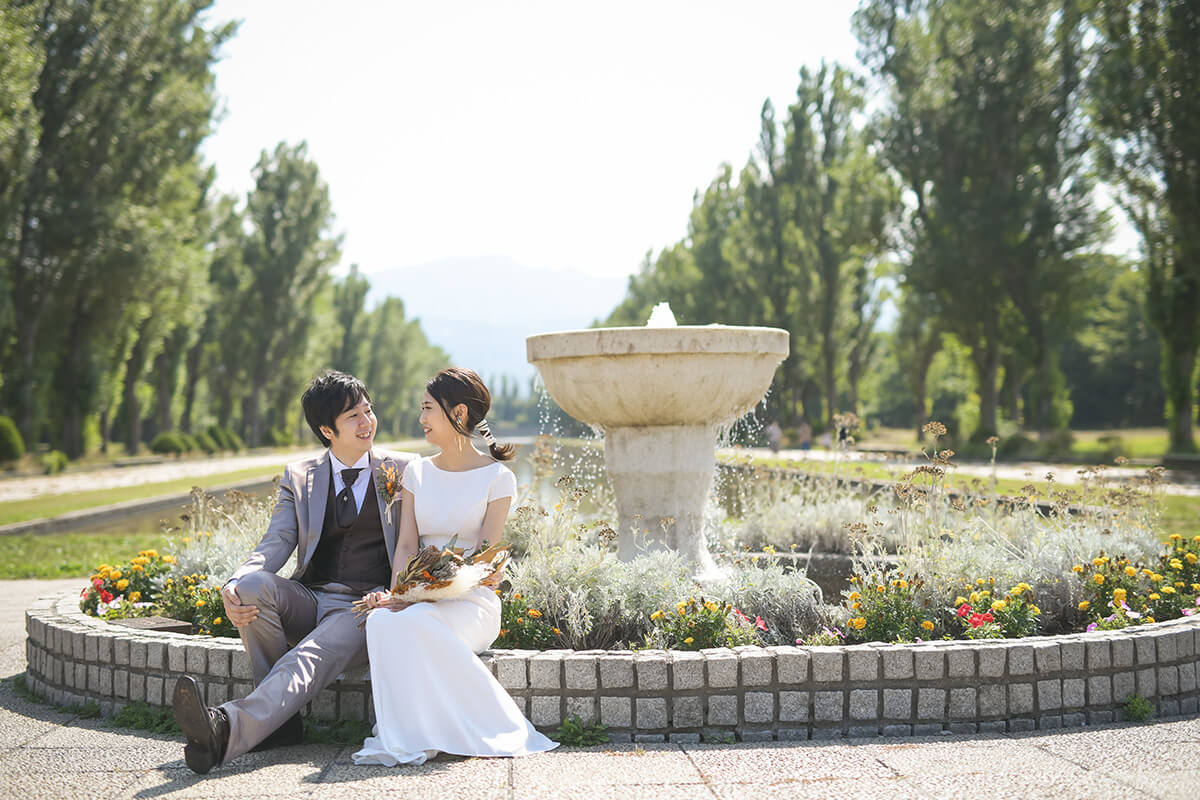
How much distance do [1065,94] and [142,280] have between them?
91.9 feet

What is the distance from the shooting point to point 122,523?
1359 cm

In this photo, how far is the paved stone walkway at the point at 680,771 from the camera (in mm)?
3078

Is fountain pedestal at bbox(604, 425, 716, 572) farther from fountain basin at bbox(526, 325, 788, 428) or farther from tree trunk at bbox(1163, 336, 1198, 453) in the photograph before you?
tree trunk at bbox(1163, 336, 1198, 453)

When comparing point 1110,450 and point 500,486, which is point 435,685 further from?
point 1110,450

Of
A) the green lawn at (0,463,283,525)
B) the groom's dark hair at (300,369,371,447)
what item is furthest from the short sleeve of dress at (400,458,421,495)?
the green lawn at (0,463,283,525)

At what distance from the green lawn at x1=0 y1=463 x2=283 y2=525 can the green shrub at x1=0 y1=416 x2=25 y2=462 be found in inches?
298

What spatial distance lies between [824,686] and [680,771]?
800mm

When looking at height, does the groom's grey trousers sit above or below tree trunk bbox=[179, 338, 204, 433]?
below

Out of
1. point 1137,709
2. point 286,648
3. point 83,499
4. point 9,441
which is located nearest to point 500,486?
point 286,648

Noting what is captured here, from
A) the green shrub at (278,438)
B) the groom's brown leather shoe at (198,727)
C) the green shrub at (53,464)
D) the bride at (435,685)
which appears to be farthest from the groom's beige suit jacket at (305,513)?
the green shrub at (278,438)

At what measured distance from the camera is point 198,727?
3262 millimetres

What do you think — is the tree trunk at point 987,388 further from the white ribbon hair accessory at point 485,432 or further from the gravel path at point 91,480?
the white ribbon hair accessory at point 485,432

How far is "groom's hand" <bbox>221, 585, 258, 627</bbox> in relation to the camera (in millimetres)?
3615

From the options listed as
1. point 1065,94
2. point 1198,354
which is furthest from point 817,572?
point 1065,94
